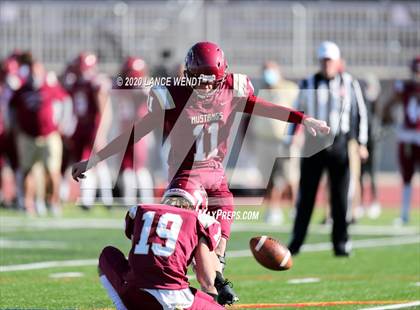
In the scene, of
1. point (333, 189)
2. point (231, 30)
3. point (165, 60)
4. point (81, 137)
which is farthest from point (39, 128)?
point (231, 30)

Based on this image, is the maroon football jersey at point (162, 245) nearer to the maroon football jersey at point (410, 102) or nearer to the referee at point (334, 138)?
the referee at point (334, 138)

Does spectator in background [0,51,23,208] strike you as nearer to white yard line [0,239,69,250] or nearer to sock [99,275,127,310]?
white yard line [0,239,69,250]

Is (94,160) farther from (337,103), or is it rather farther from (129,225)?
(337,103)

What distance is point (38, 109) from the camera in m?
16.2

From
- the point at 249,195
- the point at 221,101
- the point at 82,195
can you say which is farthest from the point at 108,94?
the point at 221,101

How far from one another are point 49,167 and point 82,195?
1.38 m

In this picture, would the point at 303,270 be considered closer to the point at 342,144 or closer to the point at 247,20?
the point at 342,144

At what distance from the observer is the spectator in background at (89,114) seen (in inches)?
677

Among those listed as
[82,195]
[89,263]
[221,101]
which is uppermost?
[221,101]

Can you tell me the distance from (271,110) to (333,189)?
441cm

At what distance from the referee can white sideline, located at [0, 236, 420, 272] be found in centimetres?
67

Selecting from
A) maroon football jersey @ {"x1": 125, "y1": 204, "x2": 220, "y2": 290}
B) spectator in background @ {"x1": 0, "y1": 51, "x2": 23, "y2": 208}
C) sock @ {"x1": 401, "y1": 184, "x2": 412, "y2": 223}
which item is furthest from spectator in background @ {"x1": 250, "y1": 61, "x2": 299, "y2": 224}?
maroon football jersey @ {"x1": 125, "y1": 204, "x2": 220, "y2": 290}

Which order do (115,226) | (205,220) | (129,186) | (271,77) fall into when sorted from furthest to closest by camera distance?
(129,186) → (271,77) → (115,226) → (205,220)

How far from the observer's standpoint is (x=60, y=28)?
2373cm
